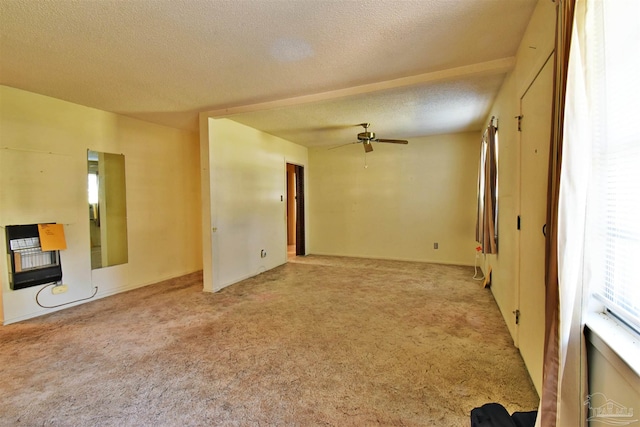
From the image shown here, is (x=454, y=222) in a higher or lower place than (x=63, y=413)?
higher

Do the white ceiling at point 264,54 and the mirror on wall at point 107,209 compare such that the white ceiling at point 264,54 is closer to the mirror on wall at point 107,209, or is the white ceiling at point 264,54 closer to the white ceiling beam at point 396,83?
the white ceiling beam at point 396,83

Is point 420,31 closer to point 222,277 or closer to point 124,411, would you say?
point 124,411

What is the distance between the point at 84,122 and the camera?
355cm

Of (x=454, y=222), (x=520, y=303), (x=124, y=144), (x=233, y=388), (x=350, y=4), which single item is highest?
(x=350, y=4)

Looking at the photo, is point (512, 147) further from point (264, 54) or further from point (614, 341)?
point (264, 54)

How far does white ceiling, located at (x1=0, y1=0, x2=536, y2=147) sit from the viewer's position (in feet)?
5.88

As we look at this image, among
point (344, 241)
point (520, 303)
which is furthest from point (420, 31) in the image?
point (344, 241)

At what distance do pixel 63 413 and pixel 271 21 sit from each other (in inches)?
108

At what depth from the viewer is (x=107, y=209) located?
3842mm

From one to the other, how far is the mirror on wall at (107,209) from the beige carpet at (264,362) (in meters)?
0.64

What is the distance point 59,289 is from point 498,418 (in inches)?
171

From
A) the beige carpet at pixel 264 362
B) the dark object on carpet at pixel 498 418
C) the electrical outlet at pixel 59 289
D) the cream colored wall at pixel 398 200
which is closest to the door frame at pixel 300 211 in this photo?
the cream colored wall at pixel 398 200

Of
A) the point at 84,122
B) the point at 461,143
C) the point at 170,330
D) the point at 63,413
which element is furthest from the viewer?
the point at 461,143

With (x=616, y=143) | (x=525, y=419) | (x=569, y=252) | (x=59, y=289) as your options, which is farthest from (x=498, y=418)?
(x=59, y=289)
